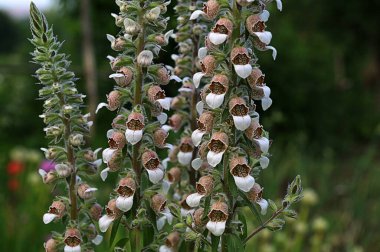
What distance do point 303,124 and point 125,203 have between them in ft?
22.2

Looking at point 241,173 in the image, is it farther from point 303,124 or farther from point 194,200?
point 303,124

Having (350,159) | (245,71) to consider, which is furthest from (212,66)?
(350,159)

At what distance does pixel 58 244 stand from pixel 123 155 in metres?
0.25

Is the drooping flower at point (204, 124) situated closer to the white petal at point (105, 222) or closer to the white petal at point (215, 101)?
the white petal at point (215, 101)

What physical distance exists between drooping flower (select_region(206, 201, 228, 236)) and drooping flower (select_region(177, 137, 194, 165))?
1.03 feet

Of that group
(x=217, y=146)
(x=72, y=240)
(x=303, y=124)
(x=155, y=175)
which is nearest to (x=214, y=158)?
(x=217, y=146)

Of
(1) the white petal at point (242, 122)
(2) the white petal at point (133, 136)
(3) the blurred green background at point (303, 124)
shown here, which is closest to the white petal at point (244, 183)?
(1) the white petal at point (242, 122)

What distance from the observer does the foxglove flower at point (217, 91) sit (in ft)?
4.00

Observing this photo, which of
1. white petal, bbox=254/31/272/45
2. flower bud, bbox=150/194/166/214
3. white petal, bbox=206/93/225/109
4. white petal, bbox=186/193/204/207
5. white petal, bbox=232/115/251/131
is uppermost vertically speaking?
white petal, bbox=254/31/272/45

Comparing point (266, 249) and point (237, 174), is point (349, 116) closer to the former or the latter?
point (266, 249)

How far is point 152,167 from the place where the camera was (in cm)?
130

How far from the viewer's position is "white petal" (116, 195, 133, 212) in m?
1.28

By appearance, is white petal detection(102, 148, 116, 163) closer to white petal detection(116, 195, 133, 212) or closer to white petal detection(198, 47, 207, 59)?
white petal detection(116, 195, 133, 212)

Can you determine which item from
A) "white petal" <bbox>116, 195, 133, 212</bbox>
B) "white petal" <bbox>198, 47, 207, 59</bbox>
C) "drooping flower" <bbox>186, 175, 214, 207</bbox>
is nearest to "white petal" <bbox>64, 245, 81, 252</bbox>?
"white petal" <bbox>116, 195, 133, 212</bbox>
